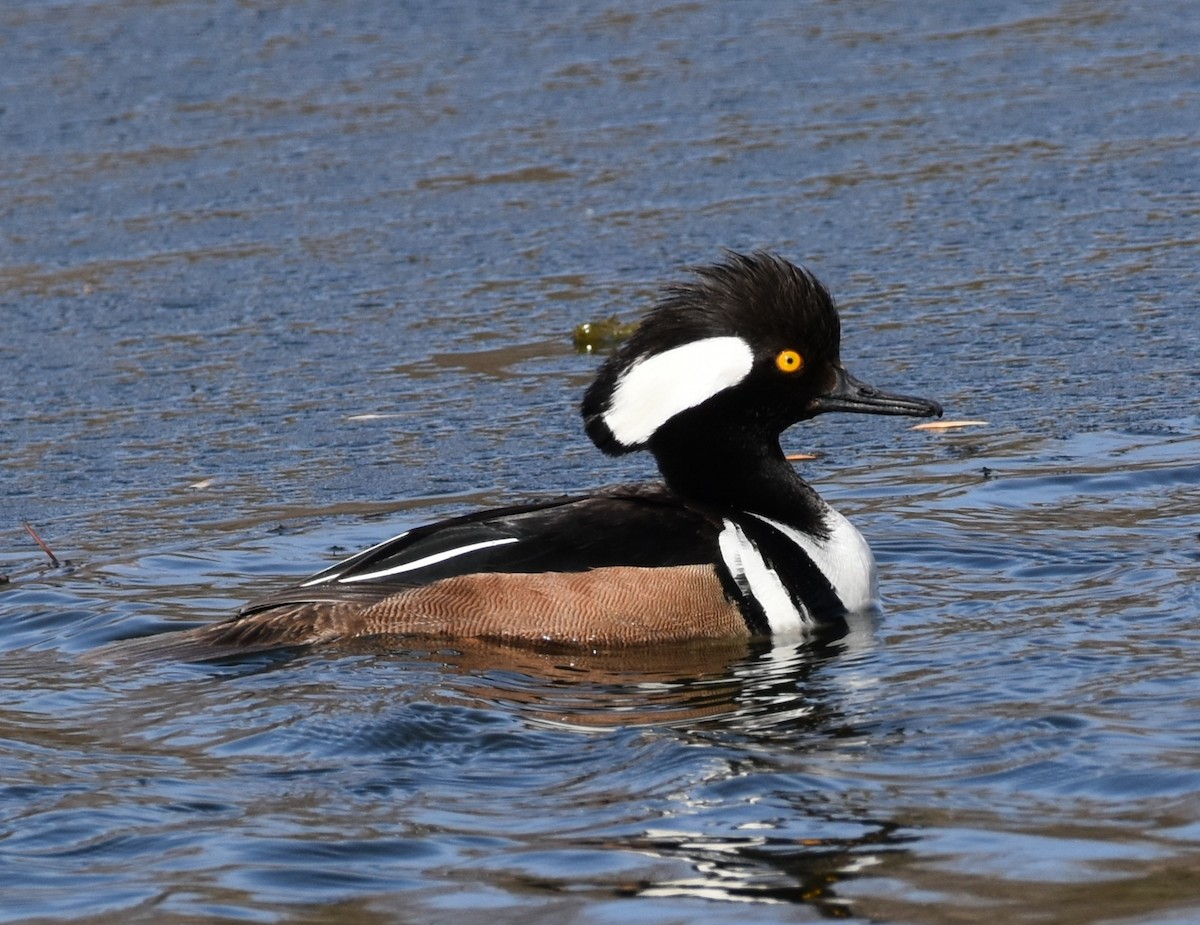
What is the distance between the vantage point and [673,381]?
634cm

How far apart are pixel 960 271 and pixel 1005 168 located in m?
1.86

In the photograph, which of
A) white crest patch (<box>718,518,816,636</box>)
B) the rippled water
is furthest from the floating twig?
white crest patch (<box>718,518,816,636</box>)

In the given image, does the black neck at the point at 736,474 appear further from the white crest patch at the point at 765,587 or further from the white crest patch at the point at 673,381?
the white crest patch at the point at 765,587

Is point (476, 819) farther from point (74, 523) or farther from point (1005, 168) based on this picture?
point (1005, 168)

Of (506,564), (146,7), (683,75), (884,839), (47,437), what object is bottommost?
(884,839)

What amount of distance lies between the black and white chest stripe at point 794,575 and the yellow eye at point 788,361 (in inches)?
21.4

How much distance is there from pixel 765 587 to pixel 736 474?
53cm

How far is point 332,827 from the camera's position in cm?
451

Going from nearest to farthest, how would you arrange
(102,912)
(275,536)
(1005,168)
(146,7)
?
1. (102,912)
2. (275,536)
3. (1005,168)
4. (146,7)

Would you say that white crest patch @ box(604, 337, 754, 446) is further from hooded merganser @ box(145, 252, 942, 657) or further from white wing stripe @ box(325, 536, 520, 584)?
white wing stripe @ box(325, 536, 520, 584)

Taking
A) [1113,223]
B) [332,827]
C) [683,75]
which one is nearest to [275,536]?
[332,827]

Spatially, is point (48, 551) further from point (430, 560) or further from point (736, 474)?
point (736, 474)

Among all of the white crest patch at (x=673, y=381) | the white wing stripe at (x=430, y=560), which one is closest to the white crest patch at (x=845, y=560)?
the white crest patch at (x=673, y=381)

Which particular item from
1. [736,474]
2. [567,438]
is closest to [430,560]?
[736,474]
